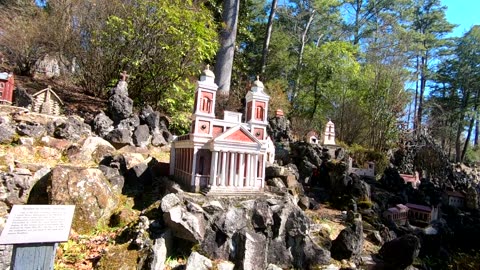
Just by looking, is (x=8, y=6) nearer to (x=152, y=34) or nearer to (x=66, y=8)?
(x=66, y=8)

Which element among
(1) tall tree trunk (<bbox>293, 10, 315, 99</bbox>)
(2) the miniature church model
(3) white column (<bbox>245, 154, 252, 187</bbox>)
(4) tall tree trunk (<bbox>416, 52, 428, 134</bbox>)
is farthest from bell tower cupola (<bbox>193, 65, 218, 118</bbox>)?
(4) tall tree trunk (<bbox>416, 52, 428, 134</bbox>)

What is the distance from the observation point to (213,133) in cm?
1052

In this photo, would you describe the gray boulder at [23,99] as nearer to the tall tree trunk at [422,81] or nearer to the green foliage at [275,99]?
the green foliage at [275,99]

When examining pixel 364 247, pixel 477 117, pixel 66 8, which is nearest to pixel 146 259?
pixel 364 247

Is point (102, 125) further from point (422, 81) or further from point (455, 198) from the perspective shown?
point (422, 81)

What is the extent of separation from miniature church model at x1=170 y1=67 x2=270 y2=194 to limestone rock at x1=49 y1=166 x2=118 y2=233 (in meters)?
2.71

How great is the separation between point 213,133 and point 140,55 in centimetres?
863

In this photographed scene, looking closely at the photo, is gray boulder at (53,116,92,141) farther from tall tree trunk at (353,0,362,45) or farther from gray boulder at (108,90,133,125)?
tall tree trunk at (353,0,362,45)

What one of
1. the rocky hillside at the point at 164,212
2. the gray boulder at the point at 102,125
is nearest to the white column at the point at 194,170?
the rocky hillside at the point at 164,212

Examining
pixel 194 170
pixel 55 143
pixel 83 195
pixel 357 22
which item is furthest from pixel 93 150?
pixel 357 22

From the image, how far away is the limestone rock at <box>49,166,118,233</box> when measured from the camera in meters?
8.41

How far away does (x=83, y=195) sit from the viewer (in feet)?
28.5

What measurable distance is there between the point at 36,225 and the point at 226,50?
1586 centimetres

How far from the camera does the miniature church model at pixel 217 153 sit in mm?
9734
